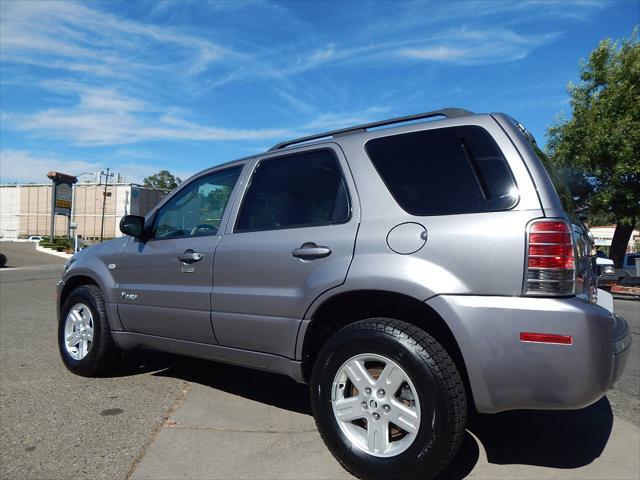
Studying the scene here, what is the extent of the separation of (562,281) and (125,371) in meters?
3.92

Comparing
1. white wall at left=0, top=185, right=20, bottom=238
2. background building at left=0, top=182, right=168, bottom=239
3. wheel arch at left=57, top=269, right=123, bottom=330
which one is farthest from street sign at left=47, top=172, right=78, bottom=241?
white wall at left=0, top=185, right=20, bottom=238

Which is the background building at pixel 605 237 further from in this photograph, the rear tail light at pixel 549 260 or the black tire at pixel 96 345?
the rear tail light at pixel 549 260

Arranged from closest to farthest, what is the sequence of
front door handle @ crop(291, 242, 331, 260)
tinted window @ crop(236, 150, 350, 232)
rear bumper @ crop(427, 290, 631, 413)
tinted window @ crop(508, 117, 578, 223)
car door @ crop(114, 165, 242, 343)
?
rear bumper @ crop(427, 290, 631, 413) → tinted window @ crop(508, 117, 578, 223) → front door handle @ crop(291, 242, 331, 260) → tinted window @ crop(236, 150, 350, 232) → car door @ crop(114, 165, 242, 343)

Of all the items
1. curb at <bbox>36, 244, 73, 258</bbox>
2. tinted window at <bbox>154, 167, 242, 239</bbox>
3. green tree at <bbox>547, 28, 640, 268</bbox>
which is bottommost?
curb at <bbox>36, 244, 73, 258</bbox>

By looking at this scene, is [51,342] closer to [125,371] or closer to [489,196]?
[125,371]

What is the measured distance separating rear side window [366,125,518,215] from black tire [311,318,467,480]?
69 centimetres

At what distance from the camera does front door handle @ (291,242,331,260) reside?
3080 mm

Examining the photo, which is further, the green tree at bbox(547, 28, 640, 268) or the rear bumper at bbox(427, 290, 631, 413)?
the green tree at bbox(547, 28, 640, 268)

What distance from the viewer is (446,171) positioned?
2.87 meters

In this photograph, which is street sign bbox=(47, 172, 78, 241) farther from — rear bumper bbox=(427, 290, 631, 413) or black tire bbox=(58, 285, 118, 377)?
rear bumper bbox=(427, 290, 631, 413)

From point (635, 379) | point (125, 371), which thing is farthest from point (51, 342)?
point (635, 379)

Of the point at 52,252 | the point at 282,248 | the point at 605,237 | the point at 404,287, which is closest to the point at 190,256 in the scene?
the point at 282,248

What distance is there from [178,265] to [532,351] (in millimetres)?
2557

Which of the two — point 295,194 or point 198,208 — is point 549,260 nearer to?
point 295,194
